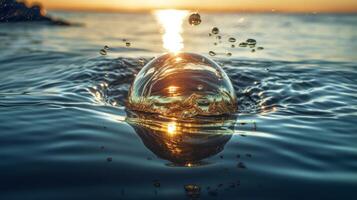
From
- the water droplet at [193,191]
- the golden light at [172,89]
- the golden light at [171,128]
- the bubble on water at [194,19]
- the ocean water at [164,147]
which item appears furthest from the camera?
the bubble on water at [194,19]

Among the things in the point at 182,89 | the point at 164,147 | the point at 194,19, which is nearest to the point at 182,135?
the point at 164,147

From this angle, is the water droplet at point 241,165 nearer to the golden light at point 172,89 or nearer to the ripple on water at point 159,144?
the ripple on water at point 159,144

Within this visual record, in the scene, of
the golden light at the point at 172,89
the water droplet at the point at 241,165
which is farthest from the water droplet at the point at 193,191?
the golden light at the point at 172,89

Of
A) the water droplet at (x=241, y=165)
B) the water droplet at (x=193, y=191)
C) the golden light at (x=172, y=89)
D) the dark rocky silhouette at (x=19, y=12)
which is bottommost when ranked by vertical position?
the water droplet at (x=193, y=191)

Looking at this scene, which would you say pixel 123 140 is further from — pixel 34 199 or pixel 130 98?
pixel 130 98

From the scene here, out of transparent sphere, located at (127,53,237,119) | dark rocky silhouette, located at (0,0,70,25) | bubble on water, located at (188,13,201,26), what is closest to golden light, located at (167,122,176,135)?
transparent sphere, located at (127,53,237,119)

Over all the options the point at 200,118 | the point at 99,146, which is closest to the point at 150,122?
the point at 200,118

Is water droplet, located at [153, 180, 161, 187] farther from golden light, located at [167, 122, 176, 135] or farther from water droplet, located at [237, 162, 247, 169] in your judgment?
golden light, located at [167, 122, 176, 135]
